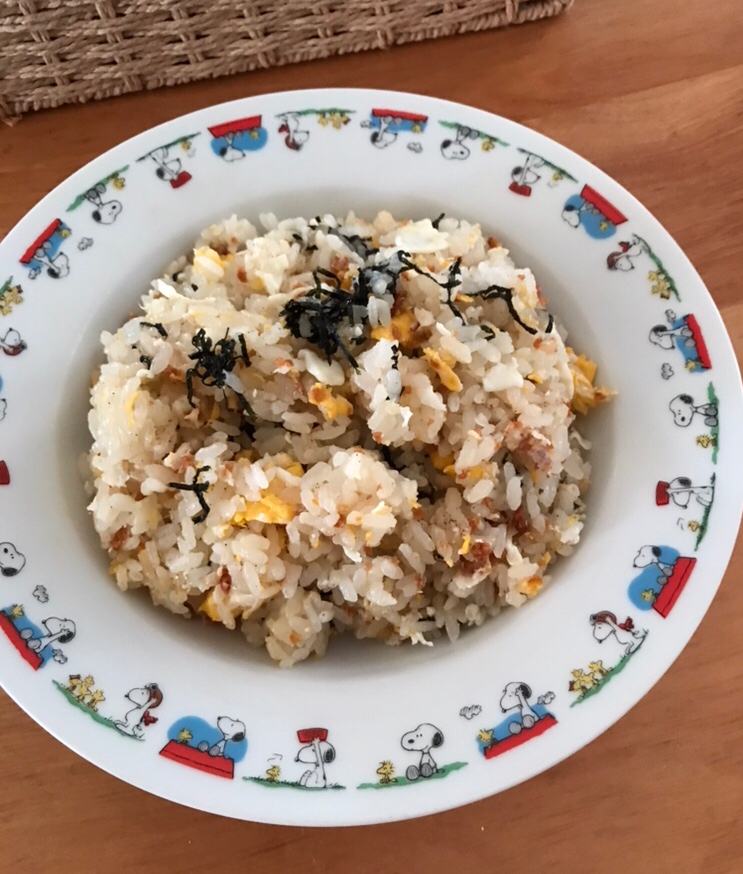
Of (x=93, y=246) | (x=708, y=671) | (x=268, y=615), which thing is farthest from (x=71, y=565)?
(x=708, y=671)

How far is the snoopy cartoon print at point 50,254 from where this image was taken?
1.36 m

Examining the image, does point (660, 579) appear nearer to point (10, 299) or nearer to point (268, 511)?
point (268, 511)

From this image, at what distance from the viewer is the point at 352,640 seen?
134 centimetres

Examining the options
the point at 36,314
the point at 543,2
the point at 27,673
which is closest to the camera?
the point at 27,673

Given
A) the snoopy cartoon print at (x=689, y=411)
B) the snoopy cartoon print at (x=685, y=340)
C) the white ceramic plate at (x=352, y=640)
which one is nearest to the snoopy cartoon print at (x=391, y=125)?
the white ceramic plate at (x=352, y=640)

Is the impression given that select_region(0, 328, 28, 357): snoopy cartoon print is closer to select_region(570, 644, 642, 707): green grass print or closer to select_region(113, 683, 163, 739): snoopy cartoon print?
select_region(113, 683, 163, 739): snoopy cartoon print

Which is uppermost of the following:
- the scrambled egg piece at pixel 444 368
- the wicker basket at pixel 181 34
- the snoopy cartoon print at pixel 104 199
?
the wicker basket at pixel 181 34

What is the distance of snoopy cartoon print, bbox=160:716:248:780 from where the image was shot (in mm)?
1082

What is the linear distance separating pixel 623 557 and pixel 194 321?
0.81 meters

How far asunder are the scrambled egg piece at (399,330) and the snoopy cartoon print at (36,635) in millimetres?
678

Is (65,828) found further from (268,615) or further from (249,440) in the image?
(249,440)

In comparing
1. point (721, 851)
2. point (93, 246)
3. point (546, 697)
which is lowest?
point (721, 851)

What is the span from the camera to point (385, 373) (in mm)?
1223

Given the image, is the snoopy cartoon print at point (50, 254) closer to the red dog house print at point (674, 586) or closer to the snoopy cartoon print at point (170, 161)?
the snoopy cartoon print at point (170, 161)
